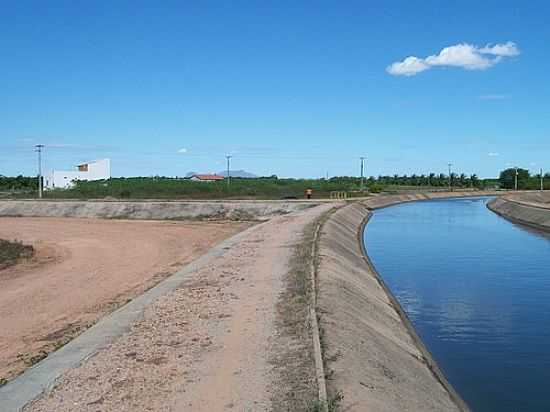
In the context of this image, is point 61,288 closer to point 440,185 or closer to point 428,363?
point 428,363

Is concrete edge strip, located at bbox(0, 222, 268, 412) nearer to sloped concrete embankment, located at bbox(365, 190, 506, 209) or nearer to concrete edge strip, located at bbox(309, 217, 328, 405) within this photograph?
concrete edge strip, located at bbox(309, 217, 328, 405)

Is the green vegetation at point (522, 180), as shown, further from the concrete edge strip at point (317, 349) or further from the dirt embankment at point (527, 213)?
the concrete edge strip at point (317, 349)

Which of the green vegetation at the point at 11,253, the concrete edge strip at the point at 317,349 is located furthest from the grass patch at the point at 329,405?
the green vegetation at the point at 11,253

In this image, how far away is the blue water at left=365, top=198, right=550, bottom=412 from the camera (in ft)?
31.4

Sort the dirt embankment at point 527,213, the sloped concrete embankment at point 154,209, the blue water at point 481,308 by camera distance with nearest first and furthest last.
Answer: the blue water at point 481,308, the dirt embankment at point 527,213, the sloped concrete embankment at point 154,209

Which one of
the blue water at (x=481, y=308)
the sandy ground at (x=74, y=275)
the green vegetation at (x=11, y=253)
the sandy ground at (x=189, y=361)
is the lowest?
the blue water at (x=481, y=308)

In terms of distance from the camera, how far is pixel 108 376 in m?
7.54

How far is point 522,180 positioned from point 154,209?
99.5 m

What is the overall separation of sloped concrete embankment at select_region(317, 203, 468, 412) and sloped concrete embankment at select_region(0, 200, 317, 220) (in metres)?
30.2

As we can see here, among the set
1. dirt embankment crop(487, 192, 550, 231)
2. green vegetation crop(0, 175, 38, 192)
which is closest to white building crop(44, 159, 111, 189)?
green vegetation crop(0, 175, 38, 192)

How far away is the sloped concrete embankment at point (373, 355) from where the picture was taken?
7.14 metres

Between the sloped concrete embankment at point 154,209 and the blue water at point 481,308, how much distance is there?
14.8m

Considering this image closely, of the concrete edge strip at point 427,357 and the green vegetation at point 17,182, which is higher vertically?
the green vegetation at point 17,182

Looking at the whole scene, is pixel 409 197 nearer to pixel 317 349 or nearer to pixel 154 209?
pixel 154 209
